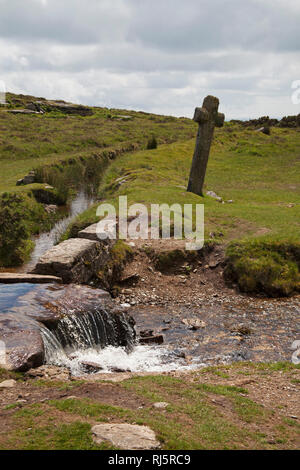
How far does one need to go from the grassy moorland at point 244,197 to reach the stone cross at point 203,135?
1098 mm

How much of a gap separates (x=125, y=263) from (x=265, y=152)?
103 ft

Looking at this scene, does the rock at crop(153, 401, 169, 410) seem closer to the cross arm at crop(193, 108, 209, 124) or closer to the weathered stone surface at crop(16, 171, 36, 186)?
the cross arm at crop(193, 108, 209, 124)

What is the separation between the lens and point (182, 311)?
12.3m

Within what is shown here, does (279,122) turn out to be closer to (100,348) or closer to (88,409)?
(100,348)

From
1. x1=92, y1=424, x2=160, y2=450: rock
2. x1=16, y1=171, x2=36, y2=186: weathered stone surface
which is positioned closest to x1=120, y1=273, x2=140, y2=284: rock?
x1=92, y1=424, x2=160, y2=450: rock

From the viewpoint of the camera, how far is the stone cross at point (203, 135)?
22266 mm

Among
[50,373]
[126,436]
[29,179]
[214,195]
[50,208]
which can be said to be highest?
[29,179]

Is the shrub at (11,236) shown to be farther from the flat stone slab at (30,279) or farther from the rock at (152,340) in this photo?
the rock at (152,340)

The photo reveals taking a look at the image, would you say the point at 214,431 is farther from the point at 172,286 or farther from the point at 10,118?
the point at 10,118

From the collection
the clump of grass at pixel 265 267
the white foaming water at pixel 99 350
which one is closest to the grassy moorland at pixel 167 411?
the white foaming water at pixel 99 350

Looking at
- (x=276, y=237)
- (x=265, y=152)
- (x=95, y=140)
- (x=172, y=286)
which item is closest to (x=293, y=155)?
(x=265, y=152)

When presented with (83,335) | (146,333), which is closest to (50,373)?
(83,335)

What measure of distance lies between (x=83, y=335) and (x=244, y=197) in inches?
682

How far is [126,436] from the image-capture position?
471 centimetres
